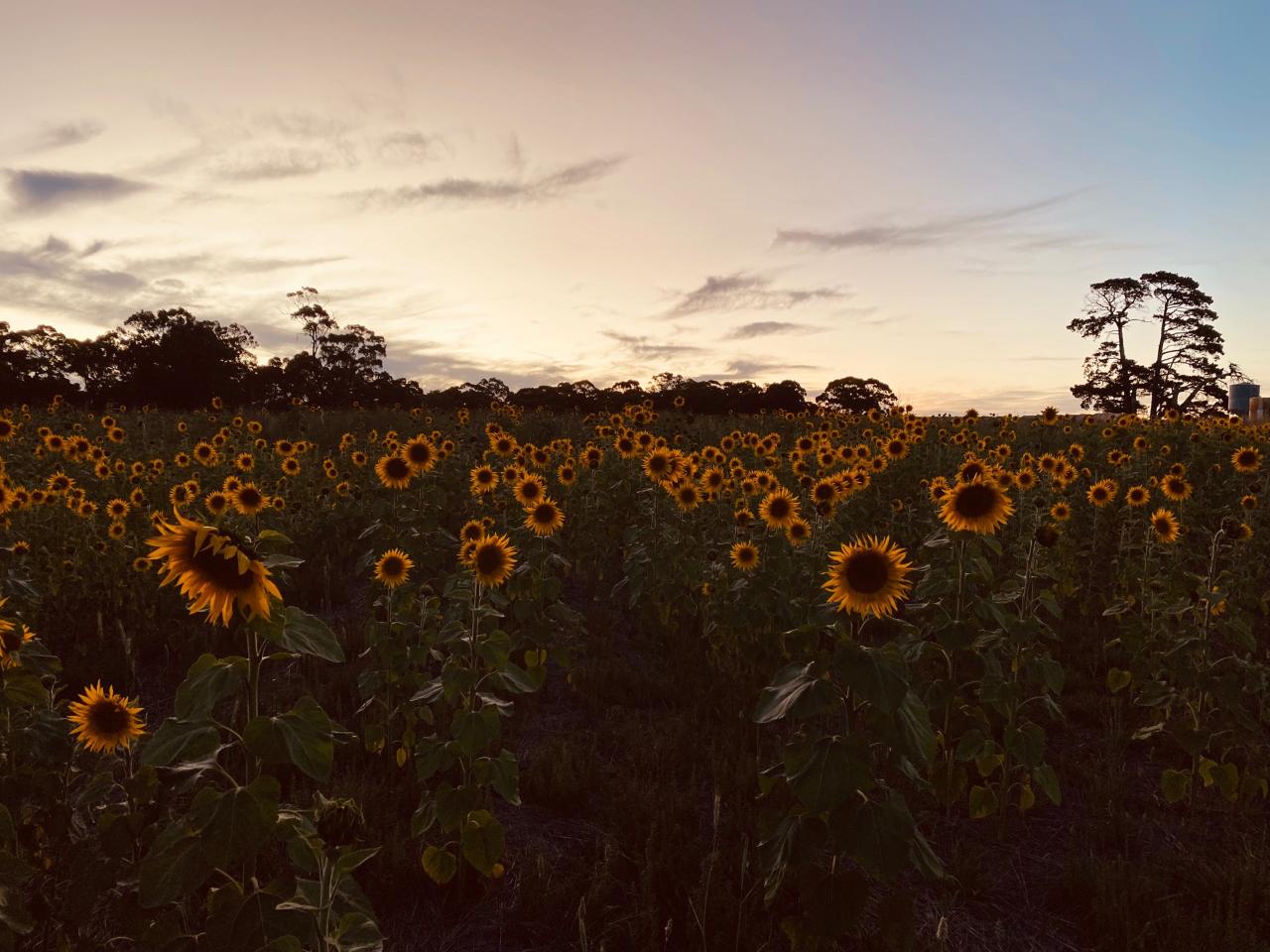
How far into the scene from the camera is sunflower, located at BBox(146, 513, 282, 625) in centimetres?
222

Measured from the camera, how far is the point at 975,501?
14.1 ft

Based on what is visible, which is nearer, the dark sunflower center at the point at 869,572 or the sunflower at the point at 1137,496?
the dark sunflower center at the point at 869,572

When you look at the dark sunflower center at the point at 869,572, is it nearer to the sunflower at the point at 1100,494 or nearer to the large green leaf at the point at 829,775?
the large green leaf at the point at 829,775

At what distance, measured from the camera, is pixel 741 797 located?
4.67 meters

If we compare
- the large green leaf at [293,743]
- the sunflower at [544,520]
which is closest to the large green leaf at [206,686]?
the large green leaf at [293,743]

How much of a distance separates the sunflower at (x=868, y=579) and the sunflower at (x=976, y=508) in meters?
1.27

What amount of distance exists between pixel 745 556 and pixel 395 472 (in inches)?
135

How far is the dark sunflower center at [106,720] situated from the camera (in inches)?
129

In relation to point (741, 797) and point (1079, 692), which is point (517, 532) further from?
point (1079, 692)

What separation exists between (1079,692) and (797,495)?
387cm

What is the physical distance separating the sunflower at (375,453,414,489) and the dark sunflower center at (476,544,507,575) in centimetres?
272

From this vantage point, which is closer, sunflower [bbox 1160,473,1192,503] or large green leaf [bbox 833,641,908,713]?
large green leaf [bbox 833,641,908,713]

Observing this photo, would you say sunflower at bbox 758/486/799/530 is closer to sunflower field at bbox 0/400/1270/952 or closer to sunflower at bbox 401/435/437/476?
sunflower field at bbox 0/400/1270/952

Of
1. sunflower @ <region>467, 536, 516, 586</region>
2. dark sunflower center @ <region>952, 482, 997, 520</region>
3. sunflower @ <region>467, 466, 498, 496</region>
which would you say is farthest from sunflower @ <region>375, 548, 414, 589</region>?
dark sunflower center @ <region>952, 482, 997, 520</region>
